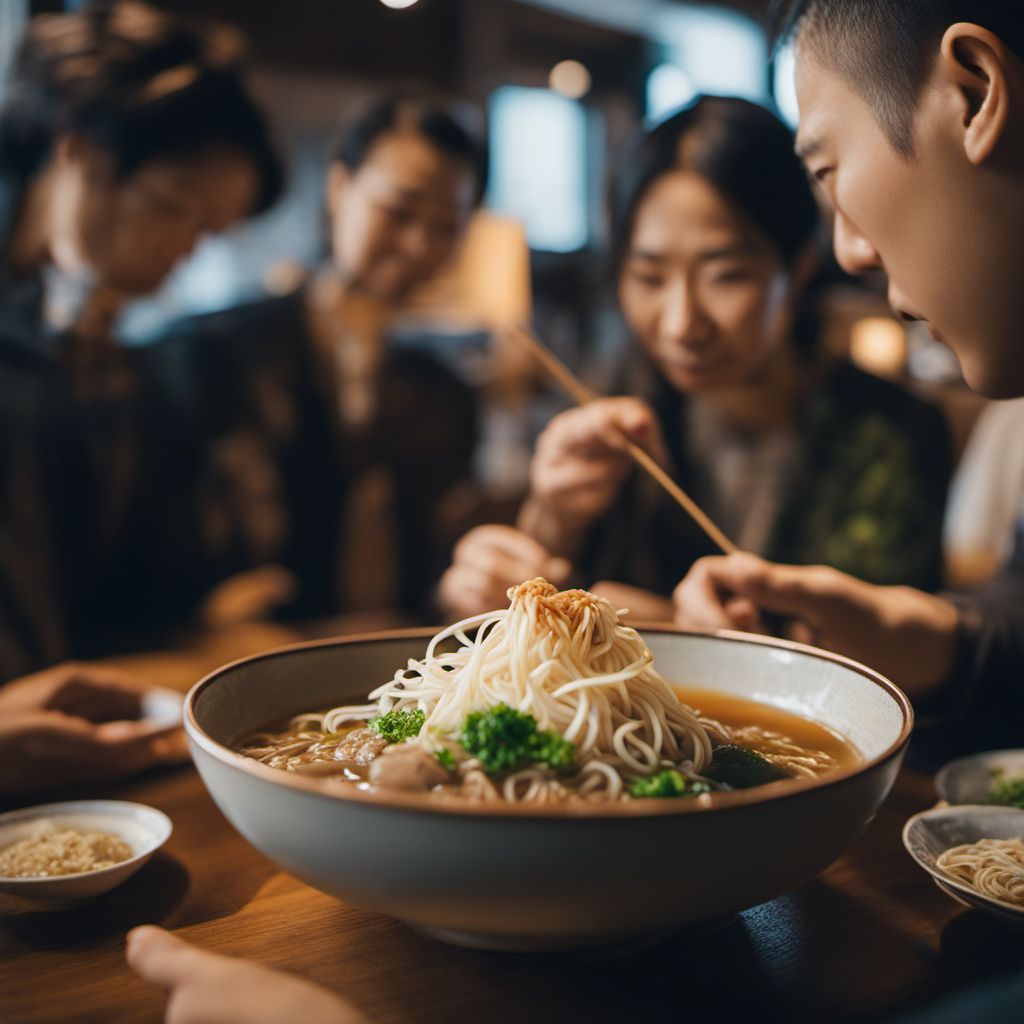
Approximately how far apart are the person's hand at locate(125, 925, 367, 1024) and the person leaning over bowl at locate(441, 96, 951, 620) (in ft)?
3.40

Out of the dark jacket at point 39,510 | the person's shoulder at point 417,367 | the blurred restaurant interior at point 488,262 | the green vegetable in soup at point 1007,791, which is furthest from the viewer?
the person's shoulder at point 417,367

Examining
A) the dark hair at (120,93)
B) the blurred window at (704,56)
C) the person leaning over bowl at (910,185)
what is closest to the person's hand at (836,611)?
the person leaning over bowl at (910,185)

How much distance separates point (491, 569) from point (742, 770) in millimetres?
919

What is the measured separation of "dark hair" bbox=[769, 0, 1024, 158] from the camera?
102cm

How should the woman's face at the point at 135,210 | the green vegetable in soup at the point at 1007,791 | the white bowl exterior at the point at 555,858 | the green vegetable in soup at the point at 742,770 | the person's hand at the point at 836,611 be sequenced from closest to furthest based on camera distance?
the white bowl exterior at the point at 555,858
the green vegetable in soup at the point at 742,770
the green vegetable in soup at the point at 1007,791
the person's hand at the point at 836,611
the woman's face at the point at 135,210

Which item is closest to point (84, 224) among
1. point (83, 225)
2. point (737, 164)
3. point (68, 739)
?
point (83, 225)

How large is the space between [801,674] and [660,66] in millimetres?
9161

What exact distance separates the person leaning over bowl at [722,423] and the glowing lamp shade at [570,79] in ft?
22.7

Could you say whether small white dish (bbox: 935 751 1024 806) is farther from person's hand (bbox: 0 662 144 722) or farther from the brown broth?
person's hand (bbox: 0 662 144 722)

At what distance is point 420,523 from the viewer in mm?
3879

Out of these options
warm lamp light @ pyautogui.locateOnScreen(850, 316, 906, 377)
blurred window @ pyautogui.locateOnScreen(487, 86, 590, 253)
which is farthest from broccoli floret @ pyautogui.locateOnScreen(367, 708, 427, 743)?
blurred window @ pyautogui.locateOnScreen(487, 86, 590, 253)

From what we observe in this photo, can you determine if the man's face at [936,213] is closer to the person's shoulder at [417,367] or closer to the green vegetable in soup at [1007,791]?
the green vegetable in soup at [1007,791]

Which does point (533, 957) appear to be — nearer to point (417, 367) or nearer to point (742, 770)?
point (742, 770)

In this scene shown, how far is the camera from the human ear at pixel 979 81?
99cm
